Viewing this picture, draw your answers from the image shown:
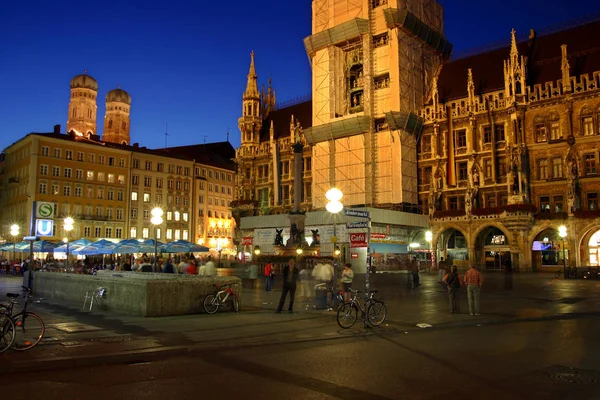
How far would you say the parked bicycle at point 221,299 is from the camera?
54.9 feet

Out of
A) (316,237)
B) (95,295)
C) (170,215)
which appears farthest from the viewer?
(170,215)

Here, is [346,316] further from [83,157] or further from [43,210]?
[83,157]

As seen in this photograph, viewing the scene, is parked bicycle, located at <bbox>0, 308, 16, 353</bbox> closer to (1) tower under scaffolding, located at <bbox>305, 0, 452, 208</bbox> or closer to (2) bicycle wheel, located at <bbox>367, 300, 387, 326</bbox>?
(2) bicycle wheel, located at <bbox>367, 300, 387, 326</bbox>

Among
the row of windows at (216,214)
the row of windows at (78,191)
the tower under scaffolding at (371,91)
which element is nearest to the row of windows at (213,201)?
the row of windows at (216,214)

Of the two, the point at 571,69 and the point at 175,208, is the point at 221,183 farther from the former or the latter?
the point at 571,69

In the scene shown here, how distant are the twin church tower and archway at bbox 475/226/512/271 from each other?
3471 inches

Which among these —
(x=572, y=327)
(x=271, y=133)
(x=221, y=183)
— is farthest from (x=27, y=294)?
(x=221, y=183)

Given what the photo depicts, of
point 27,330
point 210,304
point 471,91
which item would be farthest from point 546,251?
point 27,330

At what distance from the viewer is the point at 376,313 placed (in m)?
14.7

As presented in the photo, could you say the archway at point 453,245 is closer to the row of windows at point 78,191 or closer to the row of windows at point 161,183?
the row of windows at point 161,183

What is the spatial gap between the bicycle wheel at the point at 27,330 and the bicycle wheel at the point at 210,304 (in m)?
5.54

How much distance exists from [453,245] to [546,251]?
989 cm

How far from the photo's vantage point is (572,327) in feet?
47.8

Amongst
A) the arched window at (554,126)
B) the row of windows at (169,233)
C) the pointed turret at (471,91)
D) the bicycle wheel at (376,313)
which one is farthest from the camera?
the row of windows at (169,233)
